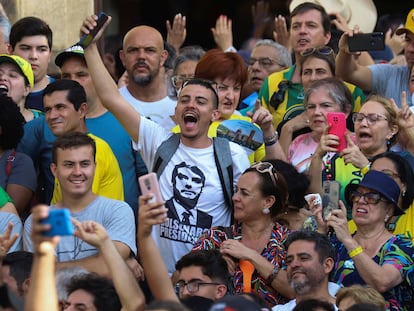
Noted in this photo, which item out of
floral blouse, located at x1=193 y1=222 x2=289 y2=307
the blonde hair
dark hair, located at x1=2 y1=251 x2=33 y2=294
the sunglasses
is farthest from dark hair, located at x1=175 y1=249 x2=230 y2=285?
the sunglasses

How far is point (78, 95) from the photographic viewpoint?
9203 millimetres

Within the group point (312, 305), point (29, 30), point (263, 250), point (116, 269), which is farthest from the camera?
point (29, 30)

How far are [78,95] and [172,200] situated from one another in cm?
106

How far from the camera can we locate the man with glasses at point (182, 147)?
28.5 ft

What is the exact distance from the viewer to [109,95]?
8797 millimetres

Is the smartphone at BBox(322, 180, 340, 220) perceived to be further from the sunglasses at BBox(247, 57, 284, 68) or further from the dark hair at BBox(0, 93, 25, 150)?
the sunglasses at BBox(247, 57, 284, 68)

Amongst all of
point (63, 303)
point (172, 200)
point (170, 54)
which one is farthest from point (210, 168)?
→ point (170, 54)

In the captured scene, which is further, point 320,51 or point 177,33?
point 177,33

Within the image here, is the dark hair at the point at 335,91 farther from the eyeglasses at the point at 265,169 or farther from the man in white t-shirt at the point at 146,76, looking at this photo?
the man in white t-shirt at the point at 146,76

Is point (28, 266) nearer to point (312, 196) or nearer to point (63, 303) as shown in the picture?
point (63, 303)

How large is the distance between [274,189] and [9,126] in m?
1.77

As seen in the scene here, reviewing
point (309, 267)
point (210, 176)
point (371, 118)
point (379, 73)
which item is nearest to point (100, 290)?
point (309, 267)

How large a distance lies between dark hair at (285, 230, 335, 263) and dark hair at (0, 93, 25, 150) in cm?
201

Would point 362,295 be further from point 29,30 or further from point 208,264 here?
point 29,30
